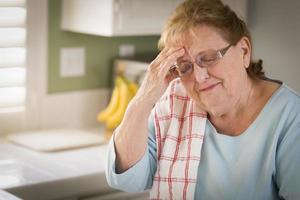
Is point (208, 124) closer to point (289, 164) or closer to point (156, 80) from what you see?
point (156, 80)

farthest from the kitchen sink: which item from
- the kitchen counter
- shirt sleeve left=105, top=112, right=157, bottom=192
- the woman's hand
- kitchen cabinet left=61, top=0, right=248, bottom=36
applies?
kitchen cabinet left=61, top=0, right=248, bottom=36

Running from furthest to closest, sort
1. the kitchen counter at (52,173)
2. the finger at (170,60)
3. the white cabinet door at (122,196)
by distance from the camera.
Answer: the white cabinet door at (122,196)
the kitchen counter at (52,173)
the finger at (170,60)

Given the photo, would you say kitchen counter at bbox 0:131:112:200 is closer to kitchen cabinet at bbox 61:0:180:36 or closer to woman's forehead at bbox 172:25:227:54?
kitchen cabinet at bbox 61:0:180:36

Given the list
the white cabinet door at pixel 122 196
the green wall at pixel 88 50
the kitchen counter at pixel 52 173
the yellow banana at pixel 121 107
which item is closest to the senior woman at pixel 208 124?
the kitchen counter at pixel 52 173

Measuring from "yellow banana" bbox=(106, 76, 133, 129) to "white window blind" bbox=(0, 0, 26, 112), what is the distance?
0.41 meters

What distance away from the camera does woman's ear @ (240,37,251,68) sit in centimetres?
198

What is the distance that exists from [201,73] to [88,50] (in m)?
1.46

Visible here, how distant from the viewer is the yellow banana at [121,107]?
3211 millimetres

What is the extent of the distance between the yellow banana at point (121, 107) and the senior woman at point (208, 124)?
106 cm

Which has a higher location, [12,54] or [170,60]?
[170,60]

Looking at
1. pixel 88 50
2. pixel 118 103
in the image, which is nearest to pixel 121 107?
pixel 118 103

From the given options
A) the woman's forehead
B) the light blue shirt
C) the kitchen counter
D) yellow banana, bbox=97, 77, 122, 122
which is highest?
the woman's forehead

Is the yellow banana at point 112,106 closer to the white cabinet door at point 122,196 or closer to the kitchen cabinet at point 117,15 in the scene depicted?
the kitchen cabinet at point 117,15

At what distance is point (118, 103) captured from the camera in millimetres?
3268
